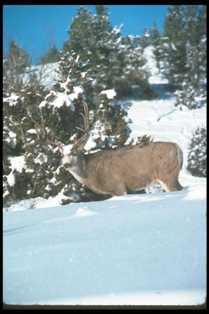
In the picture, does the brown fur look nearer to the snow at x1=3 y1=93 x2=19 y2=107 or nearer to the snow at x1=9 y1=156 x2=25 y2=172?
the snow at x1=9 y1=156 x2=25 y2=172

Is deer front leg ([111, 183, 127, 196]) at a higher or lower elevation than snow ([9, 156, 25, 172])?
lower

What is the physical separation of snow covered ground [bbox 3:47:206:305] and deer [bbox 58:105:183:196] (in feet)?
15.4

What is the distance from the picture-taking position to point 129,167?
30.5 feet

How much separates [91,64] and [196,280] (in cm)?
1070

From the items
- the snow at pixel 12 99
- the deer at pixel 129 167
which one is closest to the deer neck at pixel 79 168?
the deer at pixel 129 167

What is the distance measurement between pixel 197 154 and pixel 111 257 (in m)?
12.2

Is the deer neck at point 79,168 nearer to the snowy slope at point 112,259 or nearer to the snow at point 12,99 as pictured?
the snow at point 12,99

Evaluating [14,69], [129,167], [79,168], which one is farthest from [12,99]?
[129,167]

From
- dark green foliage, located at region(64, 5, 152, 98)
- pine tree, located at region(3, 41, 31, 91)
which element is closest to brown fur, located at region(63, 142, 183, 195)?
dark green foliage, located at region(64, 5, 152, 98)

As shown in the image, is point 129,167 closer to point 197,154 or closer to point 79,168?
point 79,168

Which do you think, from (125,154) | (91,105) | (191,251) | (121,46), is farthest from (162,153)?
(191,251)

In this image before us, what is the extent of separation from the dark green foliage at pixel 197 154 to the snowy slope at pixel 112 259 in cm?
1031

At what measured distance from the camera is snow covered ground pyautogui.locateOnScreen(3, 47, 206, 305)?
243 cm

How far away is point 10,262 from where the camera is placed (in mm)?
2953
